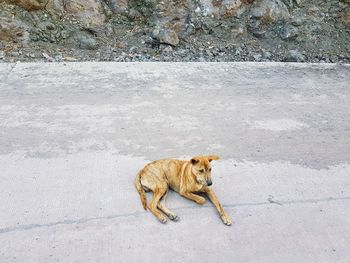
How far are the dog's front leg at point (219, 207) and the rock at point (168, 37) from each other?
4.26 metres

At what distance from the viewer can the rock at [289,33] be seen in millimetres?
7711

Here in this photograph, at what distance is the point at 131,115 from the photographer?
194 inches

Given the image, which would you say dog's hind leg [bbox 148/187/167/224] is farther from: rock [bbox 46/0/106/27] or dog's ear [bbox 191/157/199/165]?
rock [bbox 46/0/106/27]

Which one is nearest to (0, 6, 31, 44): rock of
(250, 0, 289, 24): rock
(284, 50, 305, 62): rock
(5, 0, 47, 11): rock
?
(5, 0, 47, 11): rock

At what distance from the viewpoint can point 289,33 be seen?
7.72 m

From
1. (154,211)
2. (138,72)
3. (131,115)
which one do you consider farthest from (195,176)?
(138,72)

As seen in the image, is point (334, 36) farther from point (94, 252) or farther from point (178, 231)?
point (94, 252)

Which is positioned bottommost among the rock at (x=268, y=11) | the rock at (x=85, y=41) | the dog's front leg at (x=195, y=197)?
the rock at (x=85, y=41)

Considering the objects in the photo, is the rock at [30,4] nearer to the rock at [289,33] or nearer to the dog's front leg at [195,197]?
the rock at [289,33]

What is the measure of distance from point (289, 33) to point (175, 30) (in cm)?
210

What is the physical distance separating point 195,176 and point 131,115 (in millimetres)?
1824

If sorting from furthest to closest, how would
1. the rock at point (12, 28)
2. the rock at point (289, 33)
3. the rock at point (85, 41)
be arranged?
1. the rock at point (289, 33)
2. the rock at point (85, 41)
3. the rock at point (12, 28)

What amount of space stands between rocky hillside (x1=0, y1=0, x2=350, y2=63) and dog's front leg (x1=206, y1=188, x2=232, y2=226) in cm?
388

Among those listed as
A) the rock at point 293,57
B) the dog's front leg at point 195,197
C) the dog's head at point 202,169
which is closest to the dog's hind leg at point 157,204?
the dog's front leg at point 195,197
